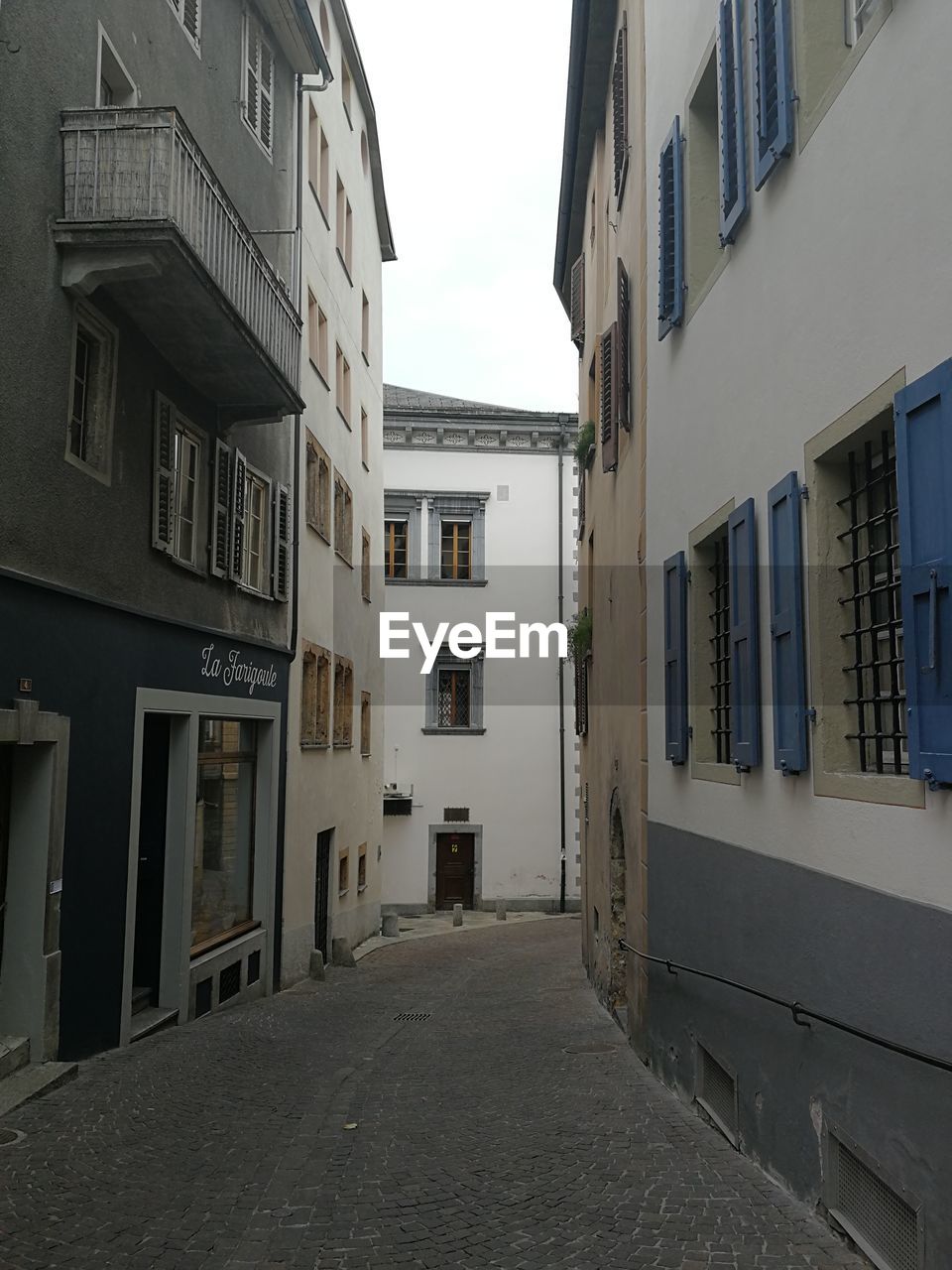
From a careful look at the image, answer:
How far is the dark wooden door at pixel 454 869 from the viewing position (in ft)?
107

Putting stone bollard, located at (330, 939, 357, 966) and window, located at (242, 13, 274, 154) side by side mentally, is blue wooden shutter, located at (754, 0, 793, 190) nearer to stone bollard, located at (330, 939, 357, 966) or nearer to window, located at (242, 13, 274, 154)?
window, located at (242, 13, 274, 154)

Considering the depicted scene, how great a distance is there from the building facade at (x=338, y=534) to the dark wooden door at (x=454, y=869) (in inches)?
233

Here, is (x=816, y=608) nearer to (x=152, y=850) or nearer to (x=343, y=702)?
(x=152, y=850)

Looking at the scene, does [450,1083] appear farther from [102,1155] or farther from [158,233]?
[158,233]

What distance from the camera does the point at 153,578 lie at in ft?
37.2

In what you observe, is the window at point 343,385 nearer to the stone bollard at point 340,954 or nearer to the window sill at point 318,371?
the window sill at point 318,371

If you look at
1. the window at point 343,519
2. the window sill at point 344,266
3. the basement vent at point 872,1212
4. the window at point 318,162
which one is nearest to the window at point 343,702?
the window at point 343,519

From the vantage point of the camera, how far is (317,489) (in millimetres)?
19094

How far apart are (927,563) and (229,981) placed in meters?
11.1

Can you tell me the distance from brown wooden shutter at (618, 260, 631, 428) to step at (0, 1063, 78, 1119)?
8.24m

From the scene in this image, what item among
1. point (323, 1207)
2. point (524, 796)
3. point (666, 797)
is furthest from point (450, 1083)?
point (524, 796)

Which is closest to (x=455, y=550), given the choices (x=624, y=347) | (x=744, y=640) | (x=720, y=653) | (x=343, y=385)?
(x=343, y=385)

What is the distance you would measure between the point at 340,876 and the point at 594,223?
12.1m

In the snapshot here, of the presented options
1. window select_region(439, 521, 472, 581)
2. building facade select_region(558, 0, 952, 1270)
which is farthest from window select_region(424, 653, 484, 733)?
building facade select_region(558, 0, 952, 1270)
